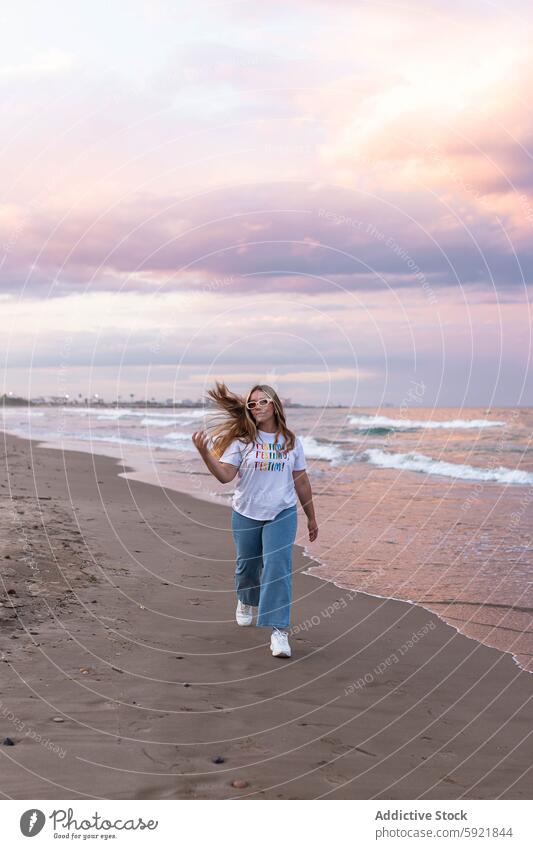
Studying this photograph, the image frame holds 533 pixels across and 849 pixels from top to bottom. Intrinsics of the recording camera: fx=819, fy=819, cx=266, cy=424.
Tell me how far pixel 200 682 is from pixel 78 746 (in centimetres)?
143

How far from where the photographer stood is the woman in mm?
7242

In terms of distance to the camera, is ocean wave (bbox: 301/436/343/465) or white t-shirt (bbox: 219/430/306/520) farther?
ocean wave (bbox: 301/436/343/465)

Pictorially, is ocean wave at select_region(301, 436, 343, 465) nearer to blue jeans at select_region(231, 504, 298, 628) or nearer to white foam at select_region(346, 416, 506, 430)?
white foam at select_region(346, 416, 506, 430)

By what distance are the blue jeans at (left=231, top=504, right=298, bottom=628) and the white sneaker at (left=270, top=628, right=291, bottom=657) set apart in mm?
71

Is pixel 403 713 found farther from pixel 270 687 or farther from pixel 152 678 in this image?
pixel 152 678

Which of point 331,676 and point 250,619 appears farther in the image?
point 250,619

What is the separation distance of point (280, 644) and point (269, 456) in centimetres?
164

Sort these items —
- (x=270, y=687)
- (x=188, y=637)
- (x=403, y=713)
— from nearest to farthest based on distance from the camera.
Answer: (x=403, y=713) → (x=270, y=687) → (x=188, y=637)

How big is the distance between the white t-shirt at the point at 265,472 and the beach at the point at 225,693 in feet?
4.09

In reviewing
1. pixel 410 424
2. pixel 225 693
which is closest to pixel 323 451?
pixel 410 424

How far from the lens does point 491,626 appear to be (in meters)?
8.23

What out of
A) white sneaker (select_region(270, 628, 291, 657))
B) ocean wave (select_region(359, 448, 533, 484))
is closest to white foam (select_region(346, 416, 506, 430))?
ocean wave (select_region(359, 448, 533, 484))

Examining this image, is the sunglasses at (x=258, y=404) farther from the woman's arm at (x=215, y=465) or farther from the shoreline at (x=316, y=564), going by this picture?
the shoreline at (x=316, y=564)

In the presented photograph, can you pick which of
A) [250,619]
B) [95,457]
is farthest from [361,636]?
[95,457]
